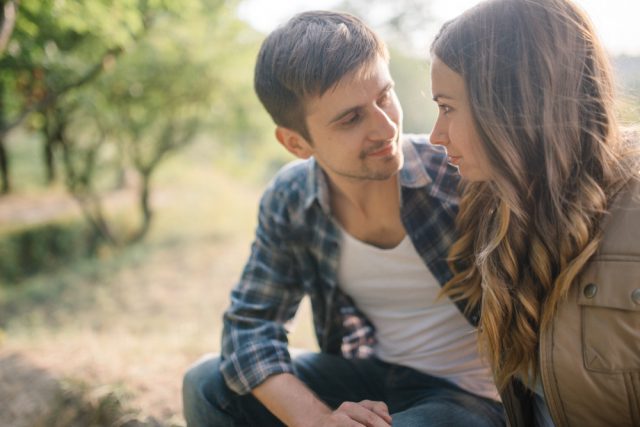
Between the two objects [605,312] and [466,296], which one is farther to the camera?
[466,296]

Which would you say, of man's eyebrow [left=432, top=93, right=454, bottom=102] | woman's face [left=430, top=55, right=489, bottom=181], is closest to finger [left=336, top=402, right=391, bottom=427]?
woman's face [left=430, top=55, right=489, bottom=181]

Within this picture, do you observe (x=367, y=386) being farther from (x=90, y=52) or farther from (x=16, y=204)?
(x=16, y=204)

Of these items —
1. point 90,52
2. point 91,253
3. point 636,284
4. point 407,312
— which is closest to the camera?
point 636,284

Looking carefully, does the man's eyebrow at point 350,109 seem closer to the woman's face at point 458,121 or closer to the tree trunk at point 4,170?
the woman's face at point 458,121

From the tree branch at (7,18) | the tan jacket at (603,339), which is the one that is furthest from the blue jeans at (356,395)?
the tree branch at (7,18)

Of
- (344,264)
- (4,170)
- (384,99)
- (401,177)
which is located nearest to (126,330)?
(344,264)

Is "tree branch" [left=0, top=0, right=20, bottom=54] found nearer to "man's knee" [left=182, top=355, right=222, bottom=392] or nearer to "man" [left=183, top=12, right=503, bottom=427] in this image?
"man" [left=183, top=12, right=503, bottom=427]

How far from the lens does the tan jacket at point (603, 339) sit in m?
1.32

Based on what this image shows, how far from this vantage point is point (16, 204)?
11.5 m

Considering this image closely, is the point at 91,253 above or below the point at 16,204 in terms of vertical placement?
below

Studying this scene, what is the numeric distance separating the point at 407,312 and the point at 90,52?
20.1 feet

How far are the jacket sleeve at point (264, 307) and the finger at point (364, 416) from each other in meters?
0.36

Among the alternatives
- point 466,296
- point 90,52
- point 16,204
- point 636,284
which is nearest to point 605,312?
point 636,284

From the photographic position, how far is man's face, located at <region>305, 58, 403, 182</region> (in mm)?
1956
